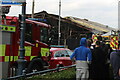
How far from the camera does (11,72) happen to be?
358 inches

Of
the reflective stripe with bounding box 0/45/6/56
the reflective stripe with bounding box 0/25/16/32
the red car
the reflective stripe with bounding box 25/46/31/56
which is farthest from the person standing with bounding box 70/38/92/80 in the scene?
the red car

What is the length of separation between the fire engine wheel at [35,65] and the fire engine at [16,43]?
0.27 feet

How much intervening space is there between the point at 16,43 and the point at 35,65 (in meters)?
1.75

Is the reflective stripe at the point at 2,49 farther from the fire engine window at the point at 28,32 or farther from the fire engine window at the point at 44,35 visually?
the fire engine window at the point at 44,35

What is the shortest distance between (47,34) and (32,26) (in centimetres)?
129

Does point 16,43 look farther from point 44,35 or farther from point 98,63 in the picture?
point 98,63

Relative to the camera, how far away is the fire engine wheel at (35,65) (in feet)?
33.8

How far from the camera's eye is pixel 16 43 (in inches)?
368

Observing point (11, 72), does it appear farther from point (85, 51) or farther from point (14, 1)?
point (85, 51)

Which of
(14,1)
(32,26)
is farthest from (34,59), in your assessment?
(14,1)

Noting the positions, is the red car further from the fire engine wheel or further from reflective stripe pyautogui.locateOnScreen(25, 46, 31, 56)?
reflective stripe pyautogui.locateOnScreen(25, 46, 31, 56)

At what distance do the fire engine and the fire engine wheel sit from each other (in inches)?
3.3

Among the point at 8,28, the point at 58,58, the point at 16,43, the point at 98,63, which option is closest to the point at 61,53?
the point at 58,58

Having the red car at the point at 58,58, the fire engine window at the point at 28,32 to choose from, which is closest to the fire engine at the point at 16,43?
the fire engine window at the point at 28,32
